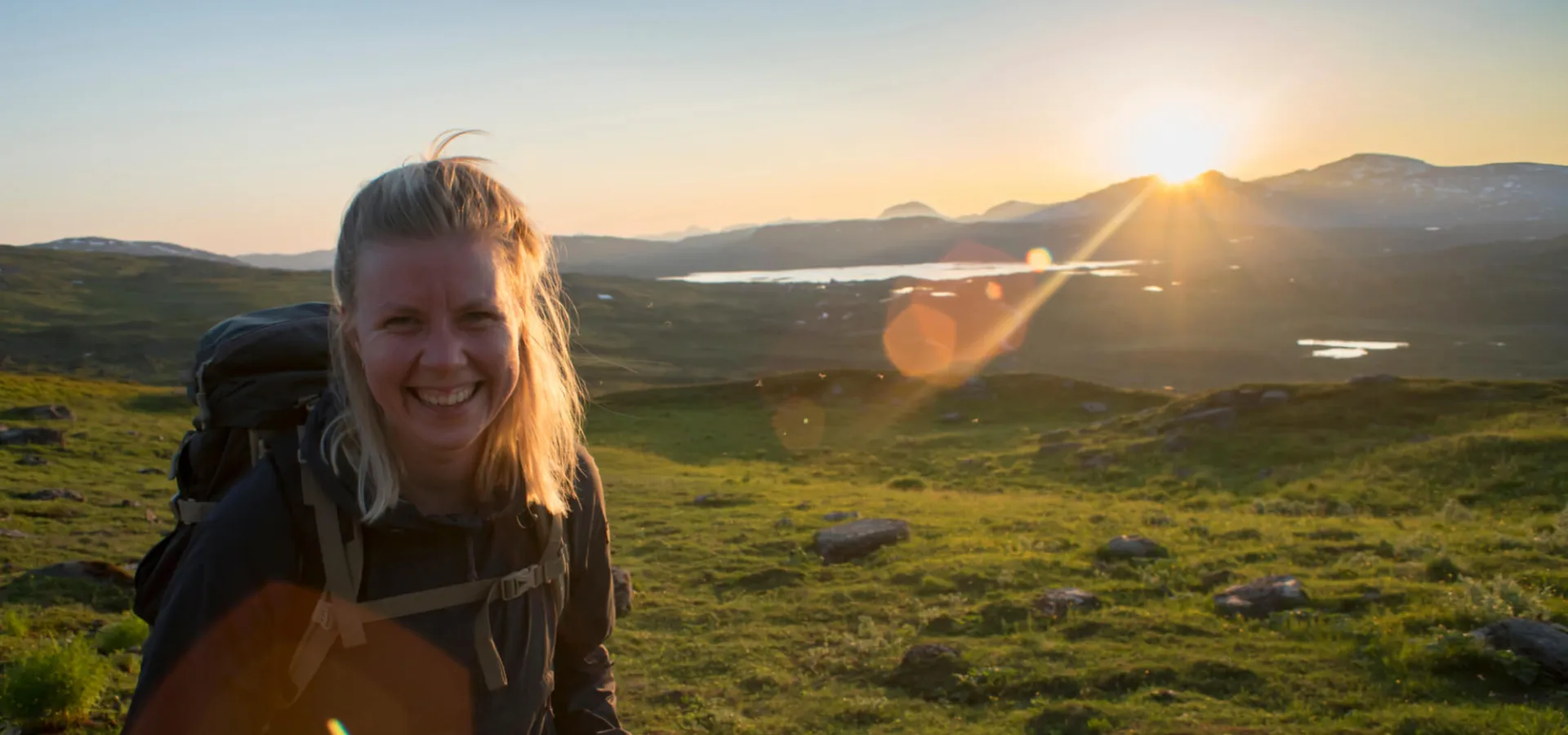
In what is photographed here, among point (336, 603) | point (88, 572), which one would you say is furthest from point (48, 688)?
point (336, 603)

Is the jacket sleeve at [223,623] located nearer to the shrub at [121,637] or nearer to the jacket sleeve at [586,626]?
the jacket sleeve at [586,626]

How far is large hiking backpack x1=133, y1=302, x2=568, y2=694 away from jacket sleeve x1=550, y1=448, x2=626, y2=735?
0.19 m

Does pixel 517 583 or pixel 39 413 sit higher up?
pixel 517 583

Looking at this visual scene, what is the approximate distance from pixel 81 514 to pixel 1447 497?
2915cm

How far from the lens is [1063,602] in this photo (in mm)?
12391

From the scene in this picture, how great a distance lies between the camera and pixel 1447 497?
65.3ft

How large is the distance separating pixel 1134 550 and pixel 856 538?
491 cm

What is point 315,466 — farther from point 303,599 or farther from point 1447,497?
point 1447,497

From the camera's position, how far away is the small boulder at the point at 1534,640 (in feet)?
29.0

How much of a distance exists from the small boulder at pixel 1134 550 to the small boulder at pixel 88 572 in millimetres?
15299

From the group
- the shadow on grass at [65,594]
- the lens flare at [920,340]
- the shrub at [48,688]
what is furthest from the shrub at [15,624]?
the lens flare at [920,340]

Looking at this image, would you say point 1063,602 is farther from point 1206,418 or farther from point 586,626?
point 1206,418

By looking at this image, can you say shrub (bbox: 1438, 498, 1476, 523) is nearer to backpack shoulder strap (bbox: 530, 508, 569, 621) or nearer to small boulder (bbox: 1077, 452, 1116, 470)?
small boulder (bbox: 1077, 452, 1116, 470)

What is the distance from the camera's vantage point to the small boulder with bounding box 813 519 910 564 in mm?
16188
